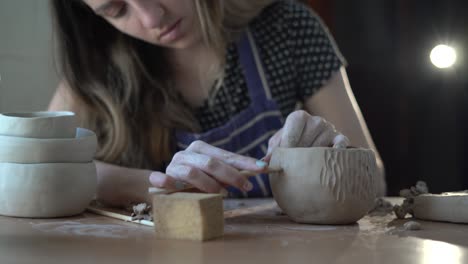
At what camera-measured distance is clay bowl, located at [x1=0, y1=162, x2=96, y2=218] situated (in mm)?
811

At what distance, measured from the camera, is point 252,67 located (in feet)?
4.86

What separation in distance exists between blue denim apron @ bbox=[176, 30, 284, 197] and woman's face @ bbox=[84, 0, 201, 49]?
Answer: 23cm

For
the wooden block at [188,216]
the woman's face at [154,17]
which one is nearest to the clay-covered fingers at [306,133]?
the wooden block at [188,216]

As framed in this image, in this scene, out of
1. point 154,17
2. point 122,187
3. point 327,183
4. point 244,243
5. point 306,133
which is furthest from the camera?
point 154,17

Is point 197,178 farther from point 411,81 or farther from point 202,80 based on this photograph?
point 411,81

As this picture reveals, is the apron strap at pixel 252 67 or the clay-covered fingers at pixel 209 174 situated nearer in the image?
the clay-covered fingers at pixel 209 174

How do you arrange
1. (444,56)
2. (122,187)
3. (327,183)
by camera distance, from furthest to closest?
1. (444,56)
2. (122,187)
3. (327,183)

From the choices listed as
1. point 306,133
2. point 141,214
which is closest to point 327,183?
point 306,133

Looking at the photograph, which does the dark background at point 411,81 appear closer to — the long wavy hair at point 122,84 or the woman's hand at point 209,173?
the long wavy hair at point 122,84

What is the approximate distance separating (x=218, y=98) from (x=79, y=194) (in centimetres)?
71

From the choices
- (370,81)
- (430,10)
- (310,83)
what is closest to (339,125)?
(310,83)

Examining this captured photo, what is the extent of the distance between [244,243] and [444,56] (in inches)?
75.1

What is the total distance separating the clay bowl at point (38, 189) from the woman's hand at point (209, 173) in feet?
0.47

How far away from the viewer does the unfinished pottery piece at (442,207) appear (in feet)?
2.50
